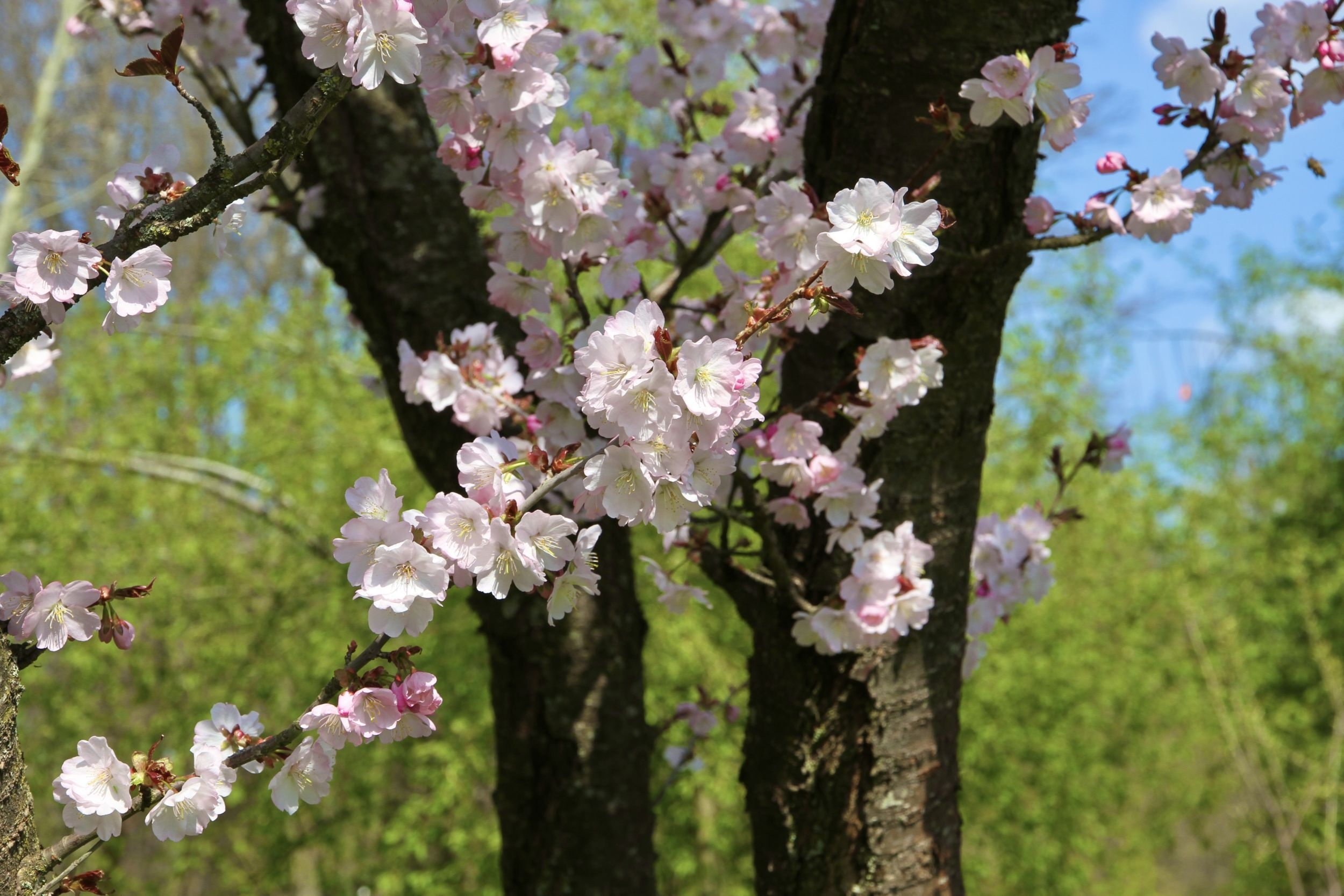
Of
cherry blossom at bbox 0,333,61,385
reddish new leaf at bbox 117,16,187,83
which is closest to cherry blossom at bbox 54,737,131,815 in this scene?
cherry blossom at bbox 0,333,61,385

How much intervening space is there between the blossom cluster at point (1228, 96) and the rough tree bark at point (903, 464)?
0.15 meters

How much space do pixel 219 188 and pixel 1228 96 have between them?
1363mm

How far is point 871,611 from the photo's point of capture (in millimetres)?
1507

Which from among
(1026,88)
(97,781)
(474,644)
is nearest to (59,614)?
(97,781)

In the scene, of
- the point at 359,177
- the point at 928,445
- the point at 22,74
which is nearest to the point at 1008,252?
the point at 928,445

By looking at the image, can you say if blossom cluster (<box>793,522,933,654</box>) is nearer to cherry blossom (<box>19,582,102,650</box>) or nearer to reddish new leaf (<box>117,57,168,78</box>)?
cherry blossom (<box>19,582,102,650</box>)

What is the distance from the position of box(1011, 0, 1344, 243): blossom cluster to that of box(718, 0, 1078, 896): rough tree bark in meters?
0.15

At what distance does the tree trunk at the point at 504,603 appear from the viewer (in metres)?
1.88

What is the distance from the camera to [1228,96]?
154 centimetres

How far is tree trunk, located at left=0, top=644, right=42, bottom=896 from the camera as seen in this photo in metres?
1.03

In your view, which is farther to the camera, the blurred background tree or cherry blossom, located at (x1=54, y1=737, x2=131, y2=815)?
the blurred background tree

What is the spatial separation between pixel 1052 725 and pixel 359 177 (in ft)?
16.9

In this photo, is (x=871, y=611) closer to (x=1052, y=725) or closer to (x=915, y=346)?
(x=915, y=346)

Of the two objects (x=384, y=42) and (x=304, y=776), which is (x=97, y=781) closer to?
(x=304, y=776)
